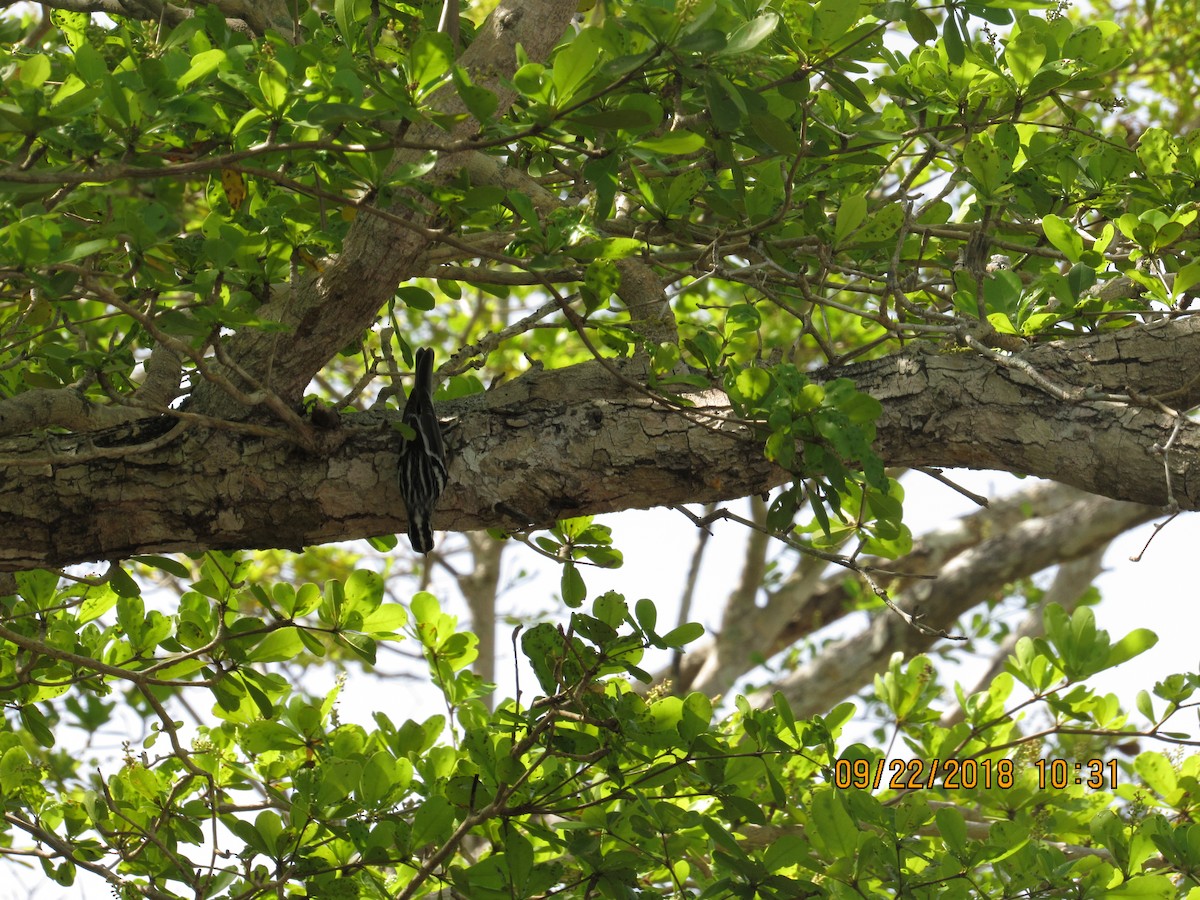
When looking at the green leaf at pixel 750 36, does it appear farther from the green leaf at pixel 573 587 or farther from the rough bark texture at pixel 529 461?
the green leaf at pixel 573 587

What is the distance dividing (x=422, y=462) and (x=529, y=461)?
7.9 inches

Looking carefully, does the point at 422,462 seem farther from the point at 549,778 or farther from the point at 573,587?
the point at 549,778

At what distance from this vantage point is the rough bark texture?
1894 millimetres

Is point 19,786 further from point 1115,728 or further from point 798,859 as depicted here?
point 1115,728

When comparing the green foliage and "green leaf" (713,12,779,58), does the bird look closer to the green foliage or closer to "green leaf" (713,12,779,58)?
the green foliage

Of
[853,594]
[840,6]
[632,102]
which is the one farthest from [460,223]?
[853,594]

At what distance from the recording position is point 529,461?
1961 millimetres

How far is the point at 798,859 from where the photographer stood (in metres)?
1.99

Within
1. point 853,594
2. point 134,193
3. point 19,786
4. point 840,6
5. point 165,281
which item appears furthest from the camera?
point 853,594

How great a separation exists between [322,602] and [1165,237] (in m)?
1.78

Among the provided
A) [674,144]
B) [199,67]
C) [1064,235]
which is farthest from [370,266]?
[1064,235]

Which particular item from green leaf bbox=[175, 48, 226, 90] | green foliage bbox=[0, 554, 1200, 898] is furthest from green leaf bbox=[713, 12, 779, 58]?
green foliage bbox=[0, 554, 1200, 898]

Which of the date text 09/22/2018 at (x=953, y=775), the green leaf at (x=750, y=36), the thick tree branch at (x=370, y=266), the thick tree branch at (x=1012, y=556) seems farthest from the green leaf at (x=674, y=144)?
the thick tree branch at (x=1012, y=556)

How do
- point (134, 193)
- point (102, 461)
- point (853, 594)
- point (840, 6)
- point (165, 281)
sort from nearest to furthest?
1. point (134, 193)
2. point (165, 281)
3. point (840, 6)
4. point (102, 461)
5. point (853, 594)
